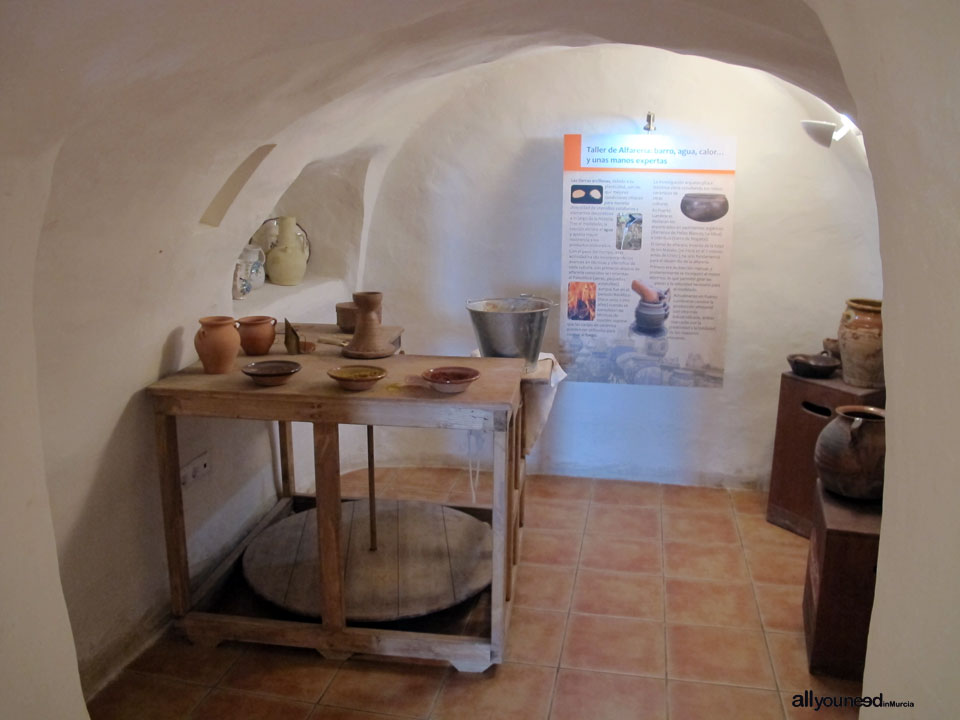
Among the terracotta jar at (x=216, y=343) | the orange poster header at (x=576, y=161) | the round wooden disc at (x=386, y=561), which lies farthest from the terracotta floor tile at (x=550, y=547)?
the orange poster header at (x=576, y=161)

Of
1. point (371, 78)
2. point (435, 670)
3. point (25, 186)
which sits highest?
point (371, 78)

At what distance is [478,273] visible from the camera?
4.20 meters

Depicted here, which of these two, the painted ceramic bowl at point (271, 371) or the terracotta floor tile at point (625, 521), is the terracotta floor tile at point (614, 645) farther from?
the painted ceramic bowl at point (271, 371)

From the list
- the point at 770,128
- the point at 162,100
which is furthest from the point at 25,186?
the point at 770,128

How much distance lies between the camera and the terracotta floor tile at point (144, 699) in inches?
93.8

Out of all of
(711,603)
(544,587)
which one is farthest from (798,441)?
(544,587)

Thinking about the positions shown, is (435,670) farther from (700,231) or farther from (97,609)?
(700,231)

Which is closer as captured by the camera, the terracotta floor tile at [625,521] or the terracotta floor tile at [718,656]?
the terracotta floor tile at [718,656]

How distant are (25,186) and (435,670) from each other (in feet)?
6.38

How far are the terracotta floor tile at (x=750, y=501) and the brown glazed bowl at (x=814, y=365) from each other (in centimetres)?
75

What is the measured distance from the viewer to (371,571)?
9.82ft

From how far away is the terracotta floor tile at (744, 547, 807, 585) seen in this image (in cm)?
326

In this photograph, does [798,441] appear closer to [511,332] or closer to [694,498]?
[694,498]

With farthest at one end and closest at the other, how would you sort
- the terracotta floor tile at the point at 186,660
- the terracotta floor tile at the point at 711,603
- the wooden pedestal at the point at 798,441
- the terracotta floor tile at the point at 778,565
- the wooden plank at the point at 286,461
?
the wooden plank at the point at 286,461, the wooden pedestal at the point at 798,441, the terracotta floor tile at the point at 778,565, the terracotta floor tile at the point at 711,603, the terracotta floor tile at the point at 186,660
